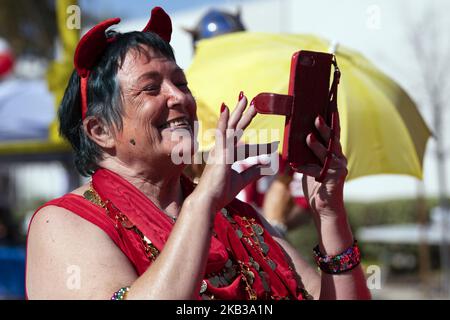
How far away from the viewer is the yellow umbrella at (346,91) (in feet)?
11.0

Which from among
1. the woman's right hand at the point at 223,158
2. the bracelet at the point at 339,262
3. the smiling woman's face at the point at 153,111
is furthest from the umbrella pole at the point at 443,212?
the woman's right hand at the point at 223,158

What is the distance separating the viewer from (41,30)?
23.6 metres

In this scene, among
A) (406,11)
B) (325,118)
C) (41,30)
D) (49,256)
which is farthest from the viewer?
(41,30)

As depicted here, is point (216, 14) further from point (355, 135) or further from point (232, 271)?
point (232, 271)

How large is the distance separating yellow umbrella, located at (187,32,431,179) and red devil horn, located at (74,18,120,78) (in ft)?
3.34

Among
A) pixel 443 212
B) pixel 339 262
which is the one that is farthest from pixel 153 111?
pixel 443 212

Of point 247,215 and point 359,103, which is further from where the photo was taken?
point 359,103

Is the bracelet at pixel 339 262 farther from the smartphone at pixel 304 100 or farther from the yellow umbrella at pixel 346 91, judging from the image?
the yellow umbrella at pixel 346 91

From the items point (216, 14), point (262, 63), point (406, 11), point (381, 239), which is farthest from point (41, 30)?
point (262, 63)

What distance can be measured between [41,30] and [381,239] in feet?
54.0

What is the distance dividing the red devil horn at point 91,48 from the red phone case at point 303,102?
1.90ft

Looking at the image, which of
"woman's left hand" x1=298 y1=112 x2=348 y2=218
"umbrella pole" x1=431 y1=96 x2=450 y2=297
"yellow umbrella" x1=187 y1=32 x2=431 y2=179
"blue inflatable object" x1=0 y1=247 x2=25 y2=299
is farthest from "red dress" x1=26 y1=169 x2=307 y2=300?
"umbrella pole" x1=431 y1=96 x2=450 y2=297

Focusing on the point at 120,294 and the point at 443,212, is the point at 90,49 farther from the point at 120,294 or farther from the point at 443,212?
the point at 443,212

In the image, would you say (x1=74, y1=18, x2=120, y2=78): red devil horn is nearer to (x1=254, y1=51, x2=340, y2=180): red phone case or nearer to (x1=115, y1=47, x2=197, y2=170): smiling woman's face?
(x1=115, y1=47, x2=197, y2=170): smiling woman's face
